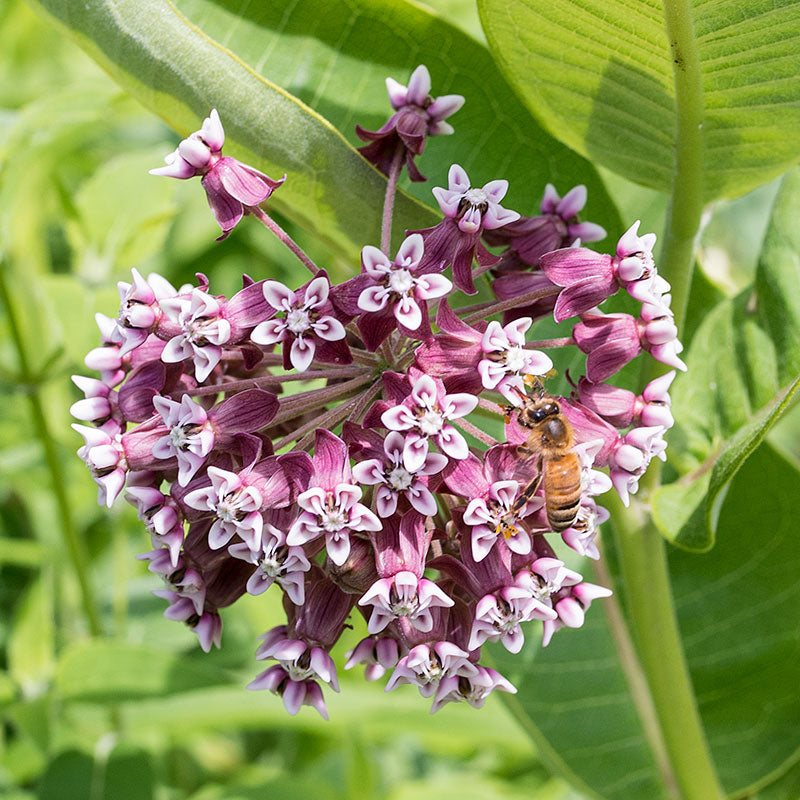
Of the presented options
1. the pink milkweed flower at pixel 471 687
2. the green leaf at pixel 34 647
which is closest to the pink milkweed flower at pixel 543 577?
the pink milkweed flower at pixel 471 687

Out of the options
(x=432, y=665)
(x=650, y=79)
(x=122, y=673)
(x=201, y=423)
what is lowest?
(x=122, y=673)

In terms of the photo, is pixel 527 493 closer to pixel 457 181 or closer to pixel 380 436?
pixel 380 436

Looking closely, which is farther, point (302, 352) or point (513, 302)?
point (513, 302)

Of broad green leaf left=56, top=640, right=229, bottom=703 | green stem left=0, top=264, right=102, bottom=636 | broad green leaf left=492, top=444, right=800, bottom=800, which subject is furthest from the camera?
green stem left=0, top=264, right=102, bottom=636

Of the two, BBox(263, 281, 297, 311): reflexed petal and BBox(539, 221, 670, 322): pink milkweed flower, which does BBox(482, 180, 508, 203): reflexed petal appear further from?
BBox(263, 281, 297, 311): reflexed petal

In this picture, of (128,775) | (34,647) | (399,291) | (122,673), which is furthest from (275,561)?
(34,647)

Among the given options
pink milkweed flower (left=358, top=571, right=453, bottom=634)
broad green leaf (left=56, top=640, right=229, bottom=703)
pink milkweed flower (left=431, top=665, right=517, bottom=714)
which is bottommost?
broad green leaf (left=56, top=640, right=229, bottom=703)

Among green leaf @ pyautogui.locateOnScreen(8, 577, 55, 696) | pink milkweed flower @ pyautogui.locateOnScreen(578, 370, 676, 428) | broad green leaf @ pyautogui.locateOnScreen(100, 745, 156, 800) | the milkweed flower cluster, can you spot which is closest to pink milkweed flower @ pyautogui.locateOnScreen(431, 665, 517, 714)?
the milkweed flower cluster

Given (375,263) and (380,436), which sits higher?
(375,263)
